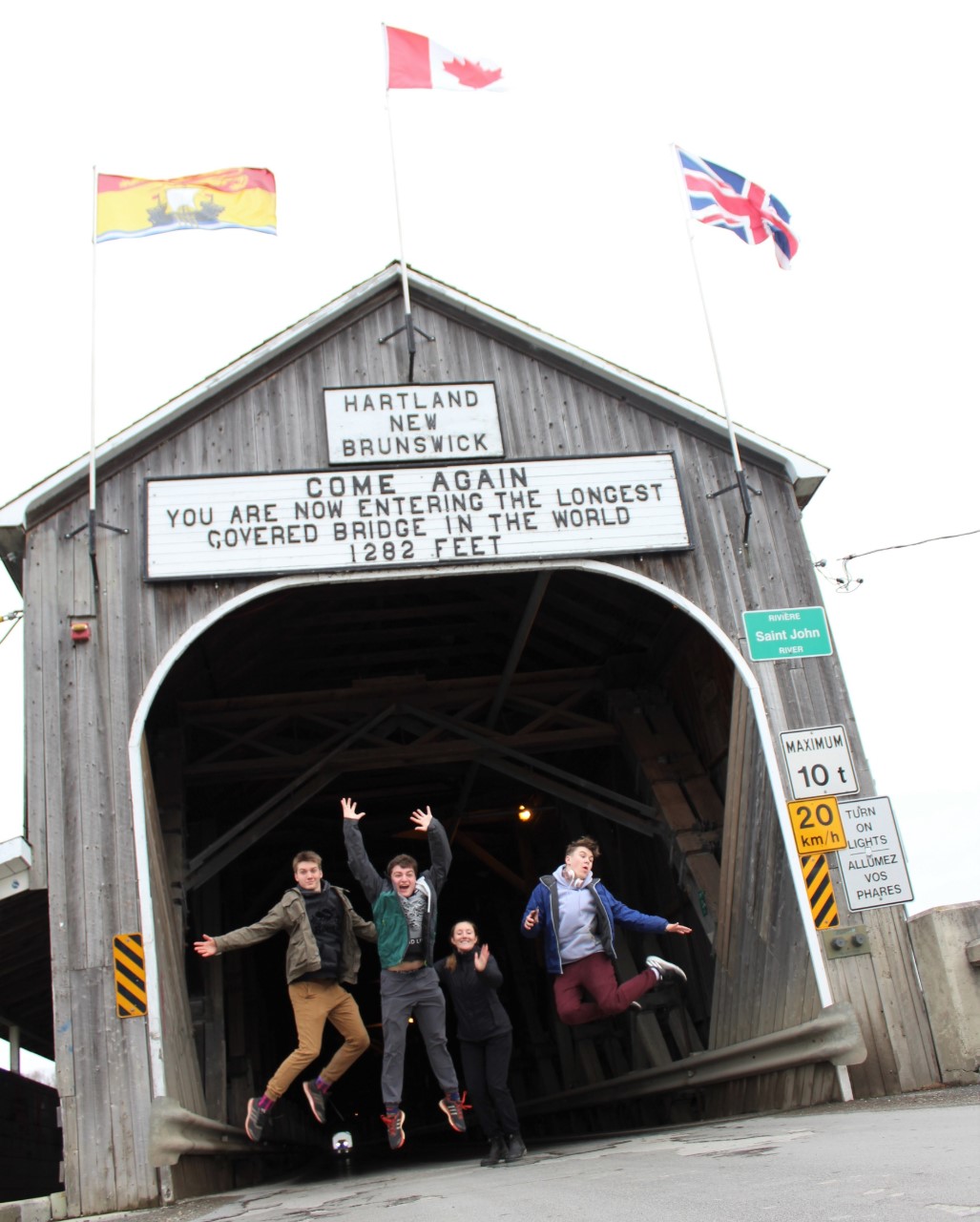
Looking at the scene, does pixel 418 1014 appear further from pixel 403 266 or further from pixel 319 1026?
pixel 403 266

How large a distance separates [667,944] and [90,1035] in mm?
7593

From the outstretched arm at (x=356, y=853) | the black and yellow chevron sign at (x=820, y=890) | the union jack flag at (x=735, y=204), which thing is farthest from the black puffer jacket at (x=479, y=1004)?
the union jack flag at (x=735, y=204)

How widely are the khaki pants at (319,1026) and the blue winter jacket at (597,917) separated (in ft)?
4.58

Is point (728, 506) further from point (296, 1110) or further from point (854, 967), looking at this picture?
point (296, 1110)

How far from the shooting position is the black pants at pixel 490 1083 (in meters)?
7.82

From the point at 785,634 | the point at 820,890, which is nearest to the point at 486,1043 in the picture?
the point at 820,890

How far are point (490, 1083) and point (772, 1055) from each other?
2535 mm

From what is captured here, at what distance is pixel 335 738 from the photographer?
1348cm

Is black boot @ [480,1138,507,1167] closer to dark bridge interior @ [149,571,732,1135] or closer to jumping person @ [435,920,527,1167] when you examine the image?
jumping person @ [435,920,527,1167]

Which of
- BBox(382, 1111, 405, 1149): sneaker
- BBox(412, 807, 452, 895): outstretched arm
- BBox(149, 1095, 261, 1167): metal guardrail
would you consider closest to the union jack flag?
BBox(412, 807, 452, 895): outstretched arm

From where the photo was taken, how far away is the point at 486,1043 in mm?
8094

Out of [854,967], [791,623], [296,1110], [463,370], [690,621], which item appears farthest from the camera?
[296,1110]

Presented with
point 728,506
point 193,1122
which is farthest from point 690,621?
point 193,1122

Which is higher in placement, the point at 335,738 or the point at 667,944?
the point at 335,738
